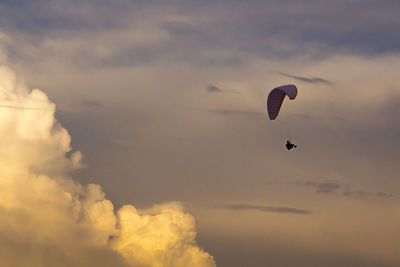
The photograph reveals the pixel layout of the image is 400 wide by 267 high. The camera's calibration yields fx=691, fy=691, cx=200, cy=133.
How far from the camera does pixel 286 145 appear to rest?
152375 mm

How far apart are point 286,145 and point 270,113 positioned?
43.8 feet

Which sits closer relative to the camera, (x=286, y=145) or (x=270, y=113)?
(x=286, y=145)

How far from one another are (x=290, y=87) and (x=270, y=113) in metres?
10.4

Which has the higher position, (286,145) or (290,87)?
(290,87)

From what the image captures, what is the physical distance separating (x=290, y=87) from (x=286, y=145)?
1335cm

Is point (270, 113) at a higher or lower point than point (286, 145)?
higher

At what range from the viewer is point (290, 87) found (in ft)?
509
